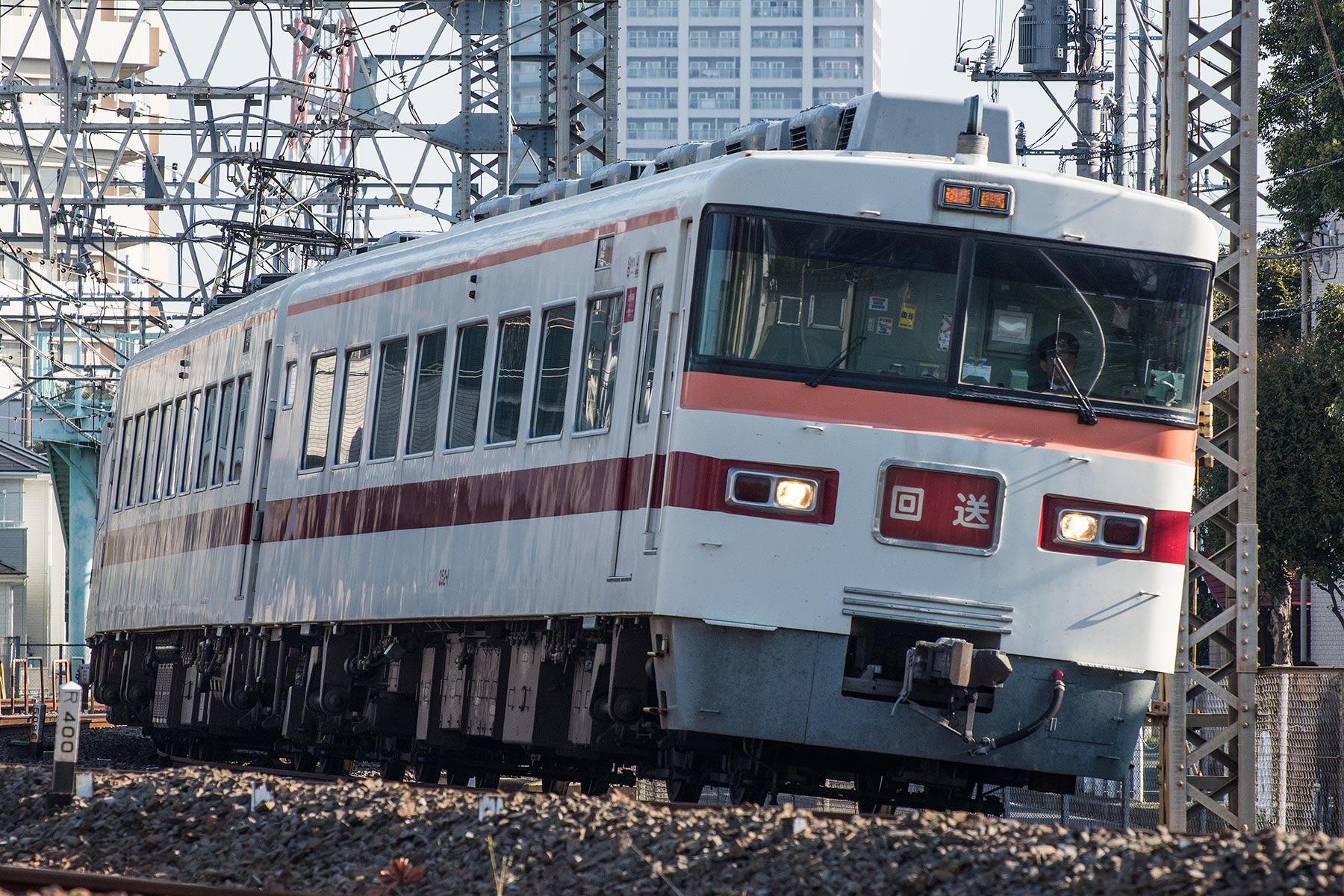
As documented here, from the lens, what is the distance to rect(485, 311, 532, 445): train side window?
1114cm

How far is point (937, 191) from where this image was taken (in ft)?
31.0

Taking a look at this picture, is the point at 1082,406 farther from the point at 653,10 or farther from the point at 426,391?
the point at 653,10

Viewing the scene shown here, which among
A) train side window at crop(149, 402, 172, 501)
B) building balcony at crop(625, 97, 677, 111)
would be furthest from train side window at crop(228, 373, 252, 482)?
building balcony at crop(625, 97, 677, 111)

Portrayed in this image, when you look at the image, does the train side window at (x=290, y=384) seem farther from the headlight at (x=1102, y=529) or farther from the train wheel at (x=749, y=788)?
the headlight at (x=1102, y=529)

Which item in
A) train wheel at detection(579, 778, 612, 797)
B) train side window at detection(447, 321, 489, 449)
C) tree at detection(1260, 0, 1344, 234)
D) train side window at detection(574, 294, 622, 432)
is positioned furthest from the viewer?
tree at detection(1260, 0, 1344, 234)

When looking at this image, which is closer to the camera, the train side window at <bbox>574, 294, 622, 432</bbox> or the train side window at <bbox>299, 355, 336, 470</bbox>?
the train side window at <bbox>574, 294, 622, 432</bbox>

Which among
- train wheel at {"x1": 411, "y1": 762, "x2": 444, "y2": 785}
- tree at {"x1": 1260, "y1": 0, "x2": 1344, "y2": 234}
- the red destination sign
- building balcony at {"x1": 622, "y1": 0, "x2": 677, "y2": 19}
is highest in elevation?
building balcony at {"x1": 622, "y1": 0, "x2": 677, "y2": 19}

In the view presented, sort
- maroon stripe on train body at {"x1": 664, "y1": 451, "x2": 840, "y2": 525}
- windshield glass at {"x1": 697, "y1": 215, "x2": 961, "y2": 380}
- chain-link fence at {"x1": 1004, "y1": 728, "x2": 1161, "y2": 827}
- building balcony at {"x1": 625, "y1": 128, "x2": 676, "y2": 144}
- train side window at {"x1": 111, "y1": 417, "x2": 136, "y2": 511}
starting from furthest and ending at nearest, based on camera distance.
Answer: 1. building balcony at {"x1": 625, "y1": 128, "x2": 676, "y2": 144}
2. train side window at {"x1": 111, "y1": 417, "x2": 136, "y2": 511}
3. chain-link fence at {"x1": 1004, "y1": 728, "x2": 1161, "y2": 827}
4. windshield glass at {"x1": 697, "y1": 215, "x2": 961, "y2": 380}
5. maroon stripe on train body at {"x1": 664, "y1": 451, "x2": 840, "y2": 525}

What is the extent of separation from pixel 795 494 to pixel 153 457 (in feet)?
34.9

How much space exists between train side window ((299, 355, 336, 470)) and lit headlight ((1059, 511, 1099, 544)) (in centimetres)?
584

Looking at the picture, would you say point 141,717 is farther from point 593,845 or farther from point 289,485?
point 593,845

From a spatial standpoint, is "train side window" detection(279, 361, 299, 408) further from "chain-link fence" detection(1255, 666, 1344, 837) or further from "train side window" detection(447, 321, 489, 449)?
"chain-link fence" detection(1255, 666, 1344, 837)

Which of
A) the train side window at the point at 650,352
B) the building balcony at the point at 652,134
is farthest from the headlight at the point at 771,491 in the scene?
the building balcony at the point at 652,134

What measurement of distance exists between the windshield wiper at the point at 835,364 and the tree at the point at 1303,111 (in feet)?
67.4
